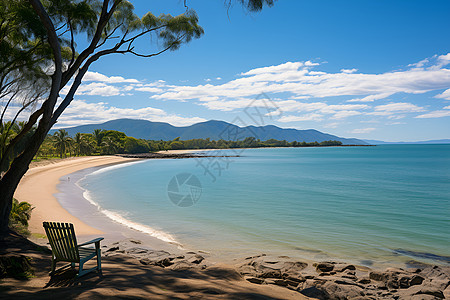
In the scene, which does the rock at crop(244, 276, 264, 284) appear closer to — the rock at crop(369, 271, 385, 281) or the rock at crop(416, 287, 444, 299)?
the rock at crop(369, 271, 385, 281)

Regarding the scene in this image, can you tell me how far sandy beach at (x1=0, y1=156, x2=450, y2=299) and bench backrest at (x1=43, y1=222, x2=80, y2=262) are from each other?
12.0 inches

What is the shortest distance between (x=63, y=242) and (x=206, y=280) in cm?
244

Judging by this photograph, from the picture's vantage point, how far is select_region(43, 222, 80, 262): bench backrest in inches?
175

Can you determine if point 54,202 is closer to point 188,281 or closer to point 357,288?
point 188,281

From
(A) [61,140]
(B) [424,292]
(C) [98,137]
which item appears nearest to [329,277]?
(B) [424,292]

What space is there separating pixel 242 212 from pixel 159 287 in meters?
10.7

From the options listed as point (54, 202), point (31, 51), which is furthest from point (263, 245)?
point (54, 202)

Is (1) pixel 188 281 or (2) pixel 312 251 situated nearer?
(1) pixel 188 281

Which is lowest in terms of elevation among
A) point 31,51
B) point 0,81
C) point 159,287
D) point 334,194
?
point 334,194

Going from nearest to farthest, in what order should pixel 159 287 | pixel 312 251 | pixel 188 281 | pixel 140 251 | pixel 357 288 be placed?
pixel 159 287
pixel 188 281
pixel 357 288
pixel 140 251
pixel 312 251

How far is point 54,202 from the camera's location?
1473 centimetres

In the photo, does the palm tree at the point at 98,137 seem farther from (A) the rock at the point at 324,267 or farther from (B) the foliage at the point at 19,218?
(A) the rock at the point at 324,267

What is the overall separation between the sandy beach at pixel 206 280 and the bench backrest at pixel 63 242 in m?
0.30

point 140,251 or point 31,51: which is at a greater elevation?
point 31,51
